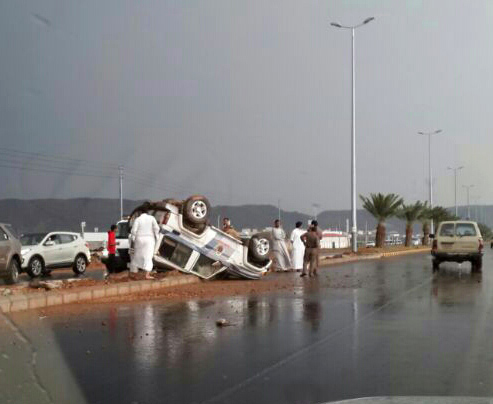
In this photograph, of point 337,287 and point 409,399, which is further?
point 337,287

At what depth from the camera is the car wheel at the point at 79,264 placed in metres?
22.6

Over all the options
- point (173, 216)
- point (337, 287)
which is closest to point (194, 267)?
point (173, 216)

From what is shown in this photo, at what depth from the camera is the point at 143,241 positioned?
50.8ft

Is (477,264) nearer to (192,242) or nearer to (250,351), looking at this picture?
(192,242)

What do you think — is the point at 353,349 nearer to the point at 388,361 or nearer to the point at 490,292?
the point at 388,361

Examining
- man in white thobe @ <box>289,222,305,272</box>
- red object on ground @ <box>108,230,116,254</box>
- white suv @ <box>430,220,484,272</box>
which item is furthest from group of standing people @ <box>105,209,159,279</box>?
white suv @ <box>430,220,484,272</box>

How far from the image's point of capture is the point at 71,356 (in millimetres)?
7758

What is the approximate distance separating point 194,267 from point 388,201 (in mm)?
31088

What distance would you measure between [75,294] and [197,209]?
4538 mm

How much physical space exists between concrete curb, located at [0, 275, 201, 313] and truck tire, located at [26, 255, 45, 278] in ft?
20.2

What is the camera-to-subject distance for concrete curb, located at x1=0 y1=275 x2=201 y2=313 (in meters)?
11.4

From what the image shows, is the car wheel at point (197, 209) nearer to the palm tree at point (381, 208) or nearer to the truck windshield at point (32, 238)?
the truck windshield at point (32, 238)

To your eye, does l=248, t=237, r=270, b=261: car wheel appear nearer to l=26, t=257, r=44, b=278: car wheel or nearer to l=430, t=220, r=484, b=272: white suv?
l=26, t=257, r=44, b=278: car wheel

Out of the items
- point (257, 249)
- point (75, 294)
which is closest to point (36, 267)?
point (257, 249)
